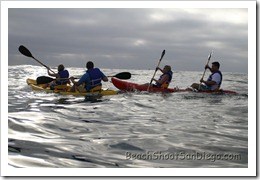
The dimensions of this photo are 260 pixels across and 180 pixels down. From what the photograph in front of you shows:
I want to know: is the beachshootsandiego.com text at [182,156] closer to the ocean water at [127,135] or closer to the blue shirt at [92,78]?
the ocean water at [127,135]

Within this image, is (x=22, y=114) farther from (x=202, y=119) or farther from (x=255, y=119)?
(x=255, y=119)

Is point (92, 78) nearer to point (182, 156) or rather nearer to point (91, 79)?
point (91, 79)

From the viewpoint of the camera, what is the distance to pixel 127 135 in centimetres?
750

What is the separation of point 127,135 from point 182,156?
1.84 meters

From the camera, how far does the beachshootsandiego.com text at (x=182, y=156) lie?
5.83m

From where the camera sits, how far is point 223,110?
11711 millimetres

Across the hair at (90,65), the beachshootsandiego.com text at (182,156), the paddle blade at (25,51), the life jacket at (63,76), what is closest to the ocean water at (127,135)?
the beachshootsandiego.com text at (182,156)

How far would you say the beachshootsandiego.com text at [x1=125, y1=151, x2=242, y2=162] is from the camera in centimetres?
583

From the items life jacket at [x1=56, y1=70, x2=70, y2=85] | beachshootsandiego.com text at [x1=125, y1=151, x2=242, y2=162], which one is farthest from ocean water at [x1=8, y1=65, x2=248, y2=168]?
life jacket at [x1=56, y1=70, x2=70, y2=85]

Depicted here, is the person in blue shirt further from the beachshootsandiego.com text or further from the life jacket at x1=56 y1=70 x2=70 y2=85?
the beachshootsandiego.com text

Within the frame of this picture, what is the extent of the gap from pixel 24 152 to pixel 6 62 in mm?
1764

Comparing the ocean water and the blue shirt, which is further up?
the blue shirt

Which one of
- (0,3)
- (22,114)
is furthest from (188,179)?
(22,114)

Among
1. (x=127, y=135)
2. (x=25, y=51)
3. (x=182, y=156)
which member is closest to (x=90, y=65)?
(x=25, y=51)
